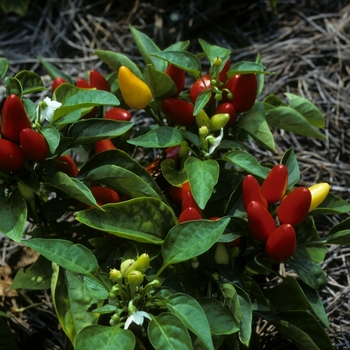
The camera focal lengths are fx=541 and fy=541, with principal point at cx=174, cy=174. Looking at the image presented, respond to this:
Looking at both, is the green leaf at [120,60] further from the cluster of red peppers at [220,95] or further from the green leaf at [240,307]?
the green leaf at [240,307]

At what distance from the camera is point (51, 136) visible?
1.10 m

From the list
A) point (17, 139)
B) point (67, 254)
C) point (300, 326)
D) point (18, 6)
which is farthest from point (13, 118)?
point (18, 6)

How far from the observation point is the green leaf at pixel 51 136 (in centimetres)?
108

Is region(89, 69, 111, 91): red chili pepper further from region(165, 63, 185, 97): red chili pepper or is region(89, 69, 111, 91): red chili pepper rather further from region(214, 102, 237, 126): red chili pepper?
region(214, 102, 237, 126): red chili pepper

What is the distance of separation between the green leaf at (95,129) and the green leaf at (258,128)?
0.28 metres

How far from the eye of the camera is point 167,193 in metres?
1.38

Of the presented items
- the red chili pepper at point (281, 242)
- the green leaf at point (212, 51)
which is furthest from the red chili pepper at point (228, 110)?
the red chili pepper at point (281, 242)

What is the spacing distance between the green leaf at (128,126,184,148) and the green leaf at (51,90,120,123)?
103 millimetres

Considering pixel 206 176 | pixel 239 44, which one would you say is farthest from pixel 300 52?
pixel 206 176

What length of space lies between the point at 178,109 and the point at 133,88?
125 mm

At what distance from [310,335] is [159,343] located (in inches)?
17.9

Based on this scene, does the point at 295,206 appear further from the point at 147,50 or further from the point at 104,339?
the point at 147,50

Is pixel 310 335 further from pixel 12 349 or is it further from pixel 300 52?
pixel 300 52

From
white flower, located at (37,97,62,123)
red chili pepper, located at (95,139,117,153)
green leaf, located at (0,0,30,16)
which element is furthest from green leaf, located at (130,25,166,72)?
green leaf, located at (0,0,30,16)
